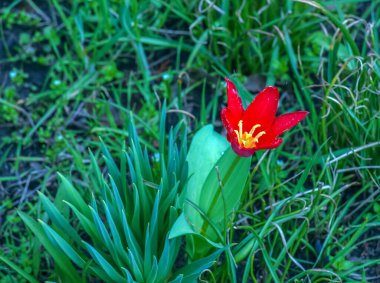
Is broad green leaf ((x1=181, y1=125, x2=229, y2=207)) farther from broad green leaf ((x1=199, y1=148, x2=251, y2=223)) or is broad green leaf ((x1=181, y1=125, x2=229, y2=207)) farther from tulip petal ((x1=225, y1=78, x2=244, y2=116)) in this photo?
tulip petal ((x1=225, y1=78, x2=244, y2=116))

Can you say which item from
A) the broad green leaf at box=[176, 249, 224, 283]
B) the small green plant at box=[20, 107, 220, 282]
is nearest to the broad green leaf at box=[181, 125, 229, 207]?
the small green plant at box=[20, 107, 220, 282]

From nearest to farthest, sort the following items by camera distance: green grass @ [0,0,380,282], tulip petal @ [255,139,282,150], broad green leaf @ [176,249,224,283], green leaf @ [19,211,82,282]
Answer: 1. tulip petal @ [255,139,282,150]
2. broad green leaf @ [176,249,224,283]
3. green leaf @ [19,211,82,282]
4. green grass @ [0,0,380,282]

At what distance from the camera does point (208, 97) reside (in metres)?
2.13

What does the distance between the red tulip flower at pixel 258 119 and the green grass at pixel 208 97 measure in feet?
0.85

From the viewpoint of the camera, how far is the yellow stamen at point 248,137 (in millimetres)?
1358

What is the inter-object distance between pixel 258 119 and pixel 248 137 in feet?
0.19

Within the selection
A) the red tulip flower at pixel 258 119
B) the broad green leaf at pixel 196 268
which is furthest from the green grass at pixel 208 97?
the red tulip flower at pixel 258 119

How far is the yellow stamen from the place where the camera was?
1.36 metres

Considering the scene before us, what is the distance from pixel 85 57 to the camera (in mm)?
2203

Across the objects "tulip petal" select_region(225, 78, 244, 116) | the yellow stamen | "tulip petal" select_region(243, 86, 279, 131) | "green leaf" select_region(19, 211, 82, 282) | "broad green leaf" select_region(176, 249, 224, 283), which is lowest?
"broad green leaf" select_region(176, 249, 224, 283)

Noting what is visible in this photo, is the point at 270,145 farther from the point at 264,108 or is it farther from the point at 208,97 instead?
the point at 208,97

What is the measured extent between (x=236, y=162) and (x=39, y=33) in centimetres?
115

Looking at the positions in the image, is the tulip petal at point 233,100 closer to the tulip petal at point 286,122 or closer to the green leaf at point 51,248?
the tulip petal at point 286,122

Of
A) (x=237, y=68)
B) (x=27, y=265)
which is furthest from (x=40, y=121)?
(x=237, y=68)
